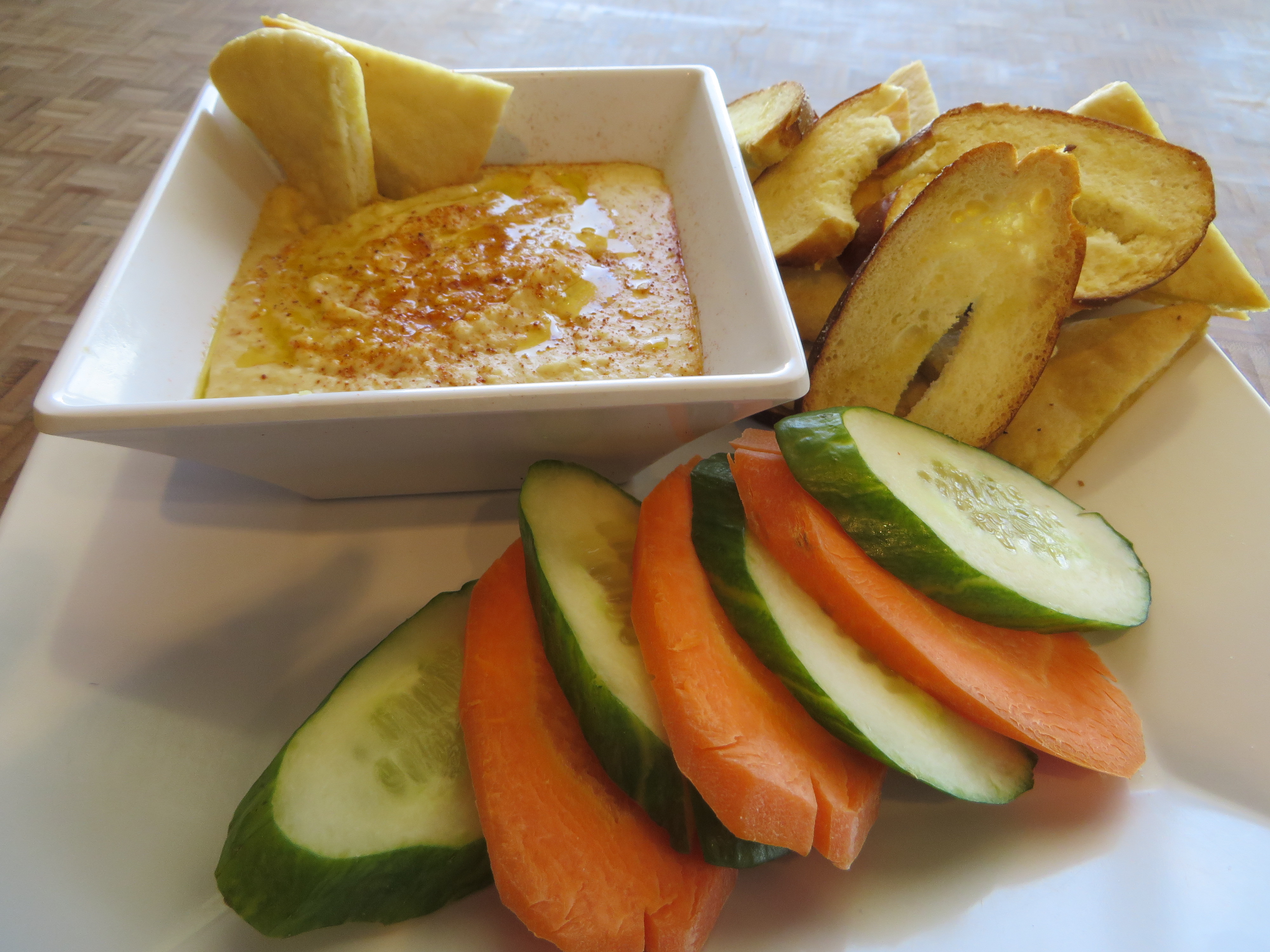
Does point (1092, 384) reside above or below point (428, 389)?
above

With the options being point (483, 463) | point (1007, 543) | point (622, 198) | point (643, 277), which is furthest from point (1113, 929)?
point (622, 198)

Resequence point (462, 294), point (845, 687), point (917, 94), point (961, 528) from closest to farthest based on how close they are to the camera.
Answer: point (845, 687), point (961, 528), point (462, 294), point (917, 94)

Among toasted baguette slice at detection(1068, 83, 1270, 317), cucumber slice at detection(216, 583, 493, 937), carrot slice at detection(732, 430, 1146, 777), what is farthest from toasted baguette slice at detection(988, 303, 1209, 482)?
cucumber slice at detection(216, 583, 493, 937)

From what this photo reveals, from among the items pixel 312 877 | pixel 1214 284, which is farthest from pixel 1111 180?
pixel 312 877

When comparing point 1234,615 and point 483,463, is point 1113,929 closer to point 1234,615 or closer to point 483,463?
point 1234,615

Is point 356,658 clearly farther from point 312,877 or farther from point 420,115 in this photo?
point 420,115

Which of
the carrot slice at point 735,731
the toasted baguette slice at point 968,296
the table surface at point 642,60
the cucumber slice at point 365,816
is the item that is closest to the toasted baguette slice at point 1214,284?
the toasted baguette slice at point 968,296

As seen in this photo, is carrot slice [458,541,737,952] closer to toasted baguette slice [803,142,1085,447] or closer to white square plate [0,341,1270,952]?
white square plate [0,341,1270,952]
